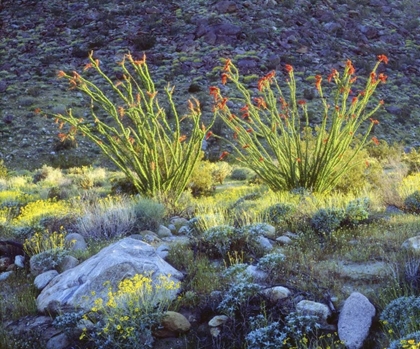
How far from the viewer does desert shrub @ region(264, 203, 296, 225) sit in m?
8.70

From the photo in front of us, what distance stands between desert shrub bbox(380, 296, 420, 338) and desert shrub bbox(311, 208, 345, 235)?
8.86 ft

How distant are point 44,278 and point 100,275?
1.13 metres

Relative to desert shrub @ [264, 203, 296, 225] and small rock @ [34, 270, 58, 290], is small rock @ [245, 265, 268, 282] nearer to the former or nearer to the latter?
desert shrub @ [264, 203, 296, 225]

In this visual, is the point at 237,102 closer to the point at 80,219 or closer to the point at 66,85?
the point at 66,85

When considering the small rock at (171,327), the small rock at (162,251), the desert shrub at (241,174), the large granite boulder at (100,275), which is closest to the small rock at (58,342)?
the large granite boulder at (100,275)

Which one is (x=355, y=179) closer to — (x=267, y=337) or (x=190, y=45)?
(x=267, y=337)

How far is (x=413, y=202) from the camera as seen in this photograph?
31.6 feet

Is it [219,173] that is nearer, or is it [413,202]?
[413,202]

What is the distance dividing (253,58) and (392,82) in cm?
739

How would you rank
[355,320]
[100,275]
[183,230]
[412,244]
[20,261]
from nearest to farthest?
[355,320], [100,275], [412,244], [20,261], [183,230]

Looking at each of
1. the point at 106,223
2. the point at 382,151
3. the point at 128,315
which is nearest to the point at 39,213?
the point at 106,223

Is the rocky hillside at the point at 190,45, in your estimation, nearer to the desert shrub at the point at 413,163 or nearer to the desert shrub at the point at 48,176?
the desert shrub at the point at 48,176

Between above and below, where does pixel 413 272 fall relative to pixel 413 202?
above

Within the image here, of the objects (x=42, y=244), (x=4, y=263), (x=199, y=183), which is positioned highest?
(x=42, y=244)
